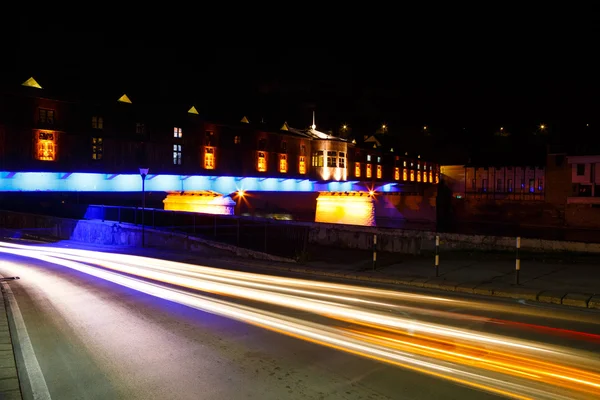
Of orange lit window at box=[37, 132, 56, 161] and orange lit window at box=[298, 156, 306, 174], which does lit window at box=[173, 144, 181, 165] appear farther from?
orange lit window at box=[298, 156, 306, 174]

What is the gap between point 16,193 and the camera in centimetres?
3738

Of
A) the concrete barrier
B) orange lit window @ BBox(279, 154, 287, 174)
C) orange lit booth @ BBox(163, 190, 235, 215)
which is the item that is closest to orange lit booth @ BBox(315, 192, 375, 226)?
orange lit window @ BBox(279, 154, 287, 174)

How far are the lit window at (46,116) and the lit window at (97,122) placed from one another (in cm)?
368

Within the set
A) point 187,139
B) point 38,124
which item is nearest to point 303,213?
point 187,139

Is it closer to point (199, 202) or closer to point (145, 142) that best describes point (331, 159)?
point (199, 202)

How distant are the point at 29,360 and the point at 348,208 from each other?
5459 cm

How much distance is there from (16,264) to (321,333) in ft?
59.6

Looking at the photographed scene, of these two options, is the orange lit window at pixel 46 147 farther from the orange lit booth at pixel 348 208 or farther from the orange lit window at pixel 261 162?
the orange lit booth at pixel 348 208

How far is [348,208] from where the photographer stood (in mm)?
A: 59688

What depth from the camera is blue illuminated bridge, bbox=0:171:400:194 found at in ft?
124

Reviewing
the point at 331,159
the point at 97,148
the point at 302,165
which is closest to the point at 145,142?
the point at 97,148

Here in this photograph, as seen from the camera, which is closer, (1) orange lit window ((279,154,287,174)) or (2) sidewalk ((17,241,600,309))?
(2) sidewalk ((17,241,600,309))

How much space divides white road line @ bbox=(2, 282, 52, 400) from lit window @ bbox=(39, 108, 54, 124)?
34.2 meters

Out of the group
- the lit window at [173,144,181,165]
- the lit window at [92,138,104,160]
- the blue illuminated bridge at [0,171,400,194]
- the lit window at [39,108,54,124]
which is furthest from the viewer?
the lit window at [173,144,181,165]
